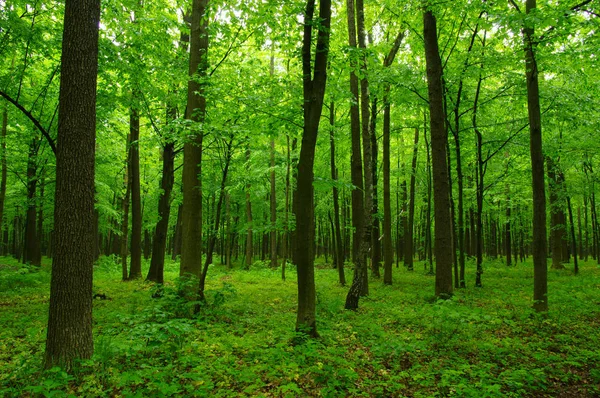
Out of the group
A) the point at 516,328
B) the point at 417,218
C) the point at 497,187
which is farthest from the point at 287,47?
the point at 417,218

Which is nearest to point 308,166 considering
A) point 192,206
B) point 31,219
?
point 192,206

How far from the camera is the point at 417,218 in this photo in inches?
1439

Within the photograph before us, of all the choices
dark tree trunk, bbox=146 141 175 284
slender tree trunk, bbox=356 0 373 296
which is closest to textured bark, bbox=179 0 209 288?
dark tree trunk, bbox=146 141 175 284

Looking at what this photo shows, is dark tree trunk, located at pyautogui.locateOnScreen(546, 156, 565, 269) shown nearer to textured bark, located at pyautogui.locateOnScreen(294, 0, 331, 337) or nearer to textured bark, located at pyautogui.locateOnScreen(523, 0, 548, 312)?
textured bark, located at pyautogui.locateOnScreen(523, 0, 548, 312)

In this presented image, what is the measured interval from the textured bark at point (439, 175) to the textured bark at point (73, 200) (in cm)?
883

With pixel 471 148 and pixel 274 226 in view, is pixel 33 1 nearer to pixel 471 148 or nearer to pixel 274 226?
pixel 274 226

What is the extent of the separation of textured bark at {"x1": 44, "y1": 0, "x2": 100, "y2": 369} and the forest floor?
18.6 inches

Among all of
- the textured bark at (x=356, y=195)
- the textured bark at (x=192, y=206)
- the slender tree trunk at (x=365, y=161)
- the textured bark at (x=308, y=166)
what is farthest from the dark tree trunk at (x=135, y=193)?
the textured bark at (x=308, y=166)

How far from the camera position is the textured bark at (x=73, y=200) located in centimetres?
458

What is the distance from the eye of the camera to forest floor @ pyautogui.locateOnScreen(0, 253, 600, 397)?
4.46 m

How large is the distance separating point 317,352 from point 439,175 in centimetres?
680

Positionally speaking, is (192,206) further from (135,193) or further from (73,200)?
(135,193)

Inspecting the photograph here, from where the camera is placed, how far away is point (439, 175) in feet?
33.4

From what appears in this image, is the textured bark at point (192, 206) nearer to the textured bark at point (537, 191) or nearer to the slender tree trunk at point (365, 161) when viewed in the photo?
the slender tree trunk at point (365, 161)
